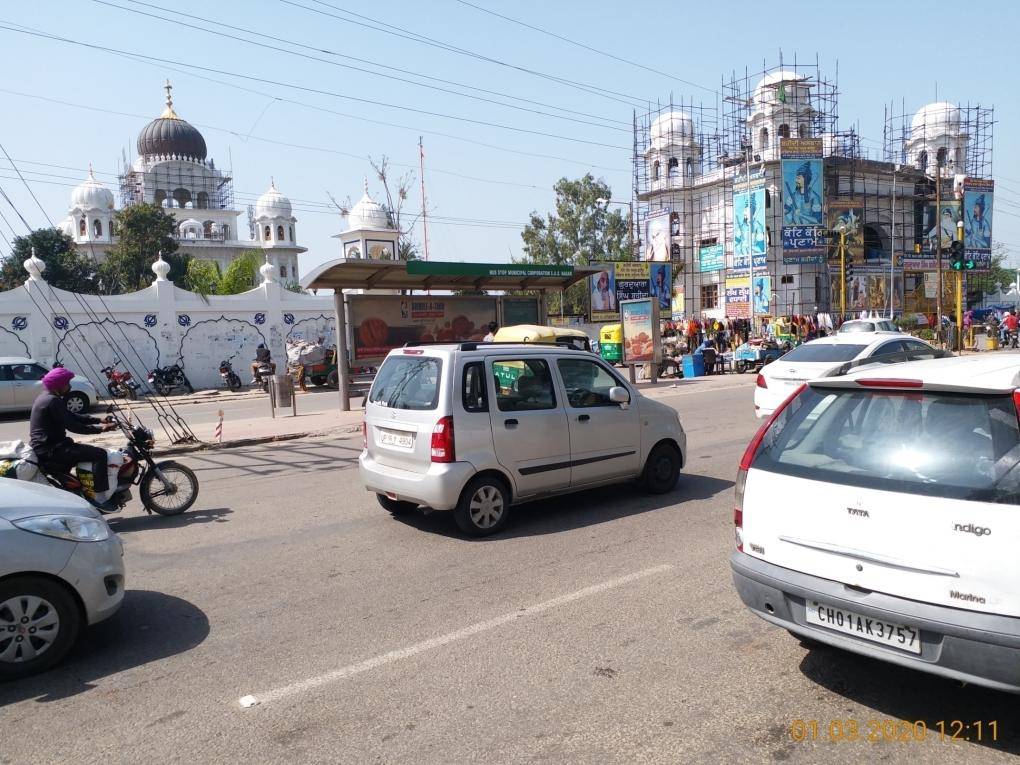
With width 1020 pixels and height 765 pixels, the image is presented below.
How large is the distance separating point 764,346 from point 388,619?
24554 millimetres

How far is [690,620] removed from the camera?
4.86 metres

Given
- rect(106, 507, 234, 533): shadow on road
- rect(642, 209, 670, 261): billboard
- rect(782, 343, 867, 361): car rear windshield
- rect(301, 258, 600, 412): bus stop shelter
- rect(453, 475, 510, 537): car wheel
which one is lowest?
rect(106, 507, 234, 533): shadow on road

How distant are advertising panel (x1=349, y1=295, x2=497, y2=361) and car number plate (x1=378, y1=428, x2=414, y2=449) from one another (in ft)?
39.1

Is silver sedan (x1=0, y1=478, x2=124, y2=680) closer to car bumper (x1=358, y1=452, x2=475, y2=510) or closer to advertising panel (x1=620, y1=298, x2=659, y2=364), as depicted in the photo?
car bumper (x1=358, y1=452, x2=475, y2=510)

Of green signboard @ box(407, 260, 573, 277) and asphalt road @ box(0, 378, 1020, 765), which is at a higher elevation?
green signboard @ box(407, 260, 573, 277)

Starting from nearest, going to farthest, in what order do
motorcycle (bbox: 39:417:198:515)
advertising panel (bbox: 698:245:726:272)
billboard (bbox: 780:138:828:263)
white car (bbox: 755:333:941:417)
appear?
1. motorcycle (bbox: 39:417:198:515)
2. white car (bbox: 755:333:941:417)
3. billboard (bbox: 780:138:828:263)
4. advertising panel (bbox: 698:245:726:272)

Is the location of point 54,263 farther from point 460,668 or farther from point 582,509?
point 460,668

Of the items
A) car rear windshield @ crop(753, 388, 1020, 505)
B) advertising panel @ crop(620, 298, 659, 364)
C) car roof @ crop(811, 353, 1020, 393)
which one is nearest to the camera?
car rear windshield @ crop(753, 388, 1020, 505)

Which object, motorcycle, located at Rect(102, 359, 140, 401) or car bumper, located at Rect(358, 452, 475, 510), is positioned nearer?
car bumper, located at Rect(358, 452, 475, 510)

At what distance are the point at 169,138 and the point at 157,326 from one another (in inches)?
2443

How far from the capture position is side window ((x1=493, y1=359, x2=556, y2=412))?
7102mm

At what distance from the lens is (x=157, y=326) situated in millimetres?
26641

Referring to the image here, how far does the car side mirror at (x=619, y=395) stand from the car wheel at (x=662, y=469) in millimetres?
765

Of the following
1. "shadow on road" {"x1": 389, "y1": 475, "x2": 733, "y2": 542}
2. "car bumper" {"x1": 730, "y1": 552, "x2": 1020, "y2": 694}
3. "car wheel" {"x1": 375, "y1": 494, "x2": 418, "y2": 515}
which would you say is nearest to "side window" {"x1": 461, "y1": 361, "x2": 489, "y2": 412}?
"shadow on road" {"x1": 389, "y1": 475, "x2": 733, "y2": 542}
